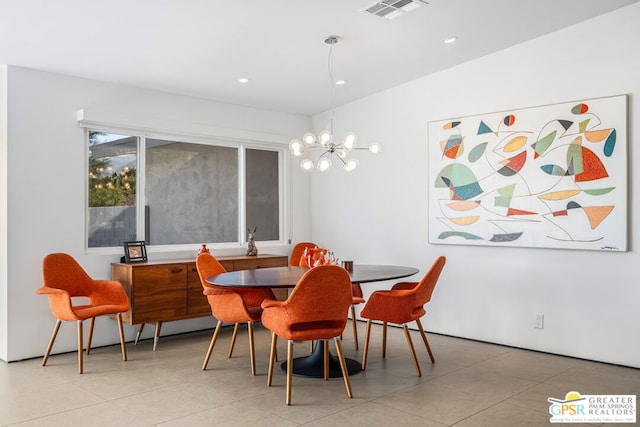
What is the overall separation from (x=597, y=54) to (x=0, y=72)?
4989 millimetres

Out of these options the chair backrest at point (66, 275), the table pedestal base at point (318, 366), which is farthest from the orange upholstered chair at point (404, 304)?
the chair backrest at point (66, 275)

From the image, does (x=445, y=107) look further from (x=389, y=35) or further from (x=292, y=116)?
(x=292, y=116)

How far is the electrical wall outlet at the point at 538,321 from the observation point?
15.1 ft

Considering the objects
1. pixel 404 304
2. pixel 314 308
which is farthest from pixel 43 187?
pixel 404 304

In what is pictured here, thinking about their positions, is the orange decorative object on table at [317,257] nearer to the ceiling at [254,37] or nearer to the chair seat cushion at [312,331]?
the chair seat cushion at [312,331]

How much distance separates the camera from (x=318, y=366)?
13.1 feet

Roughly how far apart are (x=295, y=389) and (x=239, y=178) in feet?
10.5

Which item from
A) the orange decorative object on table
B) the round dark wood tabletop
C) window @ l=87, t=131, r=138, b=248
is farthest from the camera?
window @ l=87, t=131, r=138, b=248

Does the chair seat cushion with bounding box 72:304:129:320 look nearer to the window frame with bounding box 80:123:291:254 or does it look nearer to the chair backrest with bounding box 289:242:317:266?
the window frame with bounding box 80:123:291:254

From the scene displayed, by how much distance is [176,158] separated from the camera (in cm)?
566

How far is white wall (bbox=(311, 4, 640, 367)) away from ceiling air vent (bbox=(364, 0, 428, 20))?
4.97 feet

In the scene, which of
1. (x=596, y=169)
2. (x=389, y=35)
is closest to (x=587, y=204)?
(x=596, y=169)

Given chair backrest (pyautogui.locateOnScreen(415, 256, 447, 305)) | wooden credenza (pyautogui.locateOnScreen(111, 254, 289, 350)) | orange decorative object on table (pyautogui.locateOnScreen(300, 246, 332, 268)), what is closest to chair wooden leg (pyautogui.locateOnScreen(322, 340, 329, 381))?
orange decorative object on table (pyautogui.locateOnScreen(300, 246, 332, 268))

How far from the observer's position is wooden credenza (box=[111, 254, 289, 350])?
471cm
